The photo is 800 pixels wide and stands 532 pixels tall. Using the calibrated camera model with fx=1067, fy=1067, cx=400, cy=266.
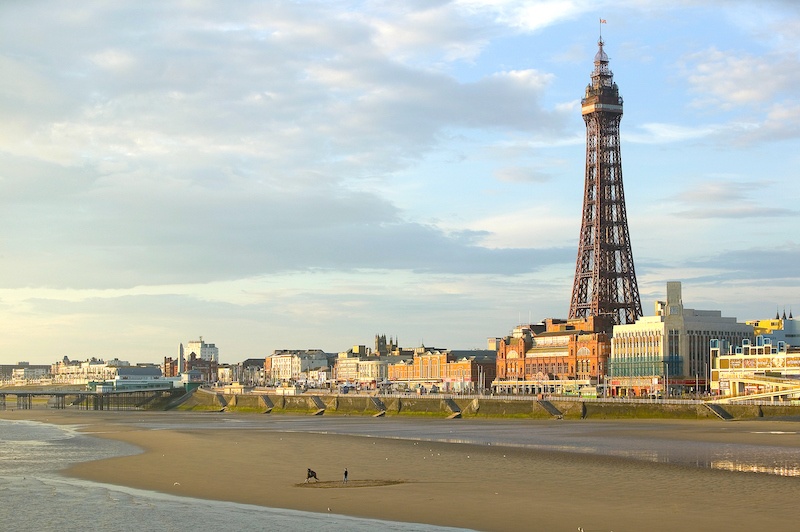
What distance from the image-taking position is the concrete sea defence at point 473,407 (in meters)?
87.7

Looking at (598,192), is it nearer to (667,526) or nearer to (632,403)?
(632,403)

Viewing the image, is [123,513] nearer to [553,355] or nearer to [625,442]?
[625,442]

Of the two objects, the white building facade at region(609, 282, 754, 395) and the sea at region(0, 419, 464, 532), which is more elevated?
the white building facade at region(609, 282, 754, 395)

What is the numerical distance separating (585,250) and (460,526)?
138659 millimetres

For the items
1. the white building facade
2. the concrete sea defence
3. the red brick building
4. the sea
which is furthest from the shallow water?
the red brick building

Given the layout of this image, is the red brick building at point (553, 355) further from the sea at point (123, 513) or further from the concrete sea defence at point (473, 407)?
the sea at point (123, 513)

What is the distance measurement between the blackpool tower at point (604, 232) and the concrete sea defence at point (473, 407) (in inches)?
1835

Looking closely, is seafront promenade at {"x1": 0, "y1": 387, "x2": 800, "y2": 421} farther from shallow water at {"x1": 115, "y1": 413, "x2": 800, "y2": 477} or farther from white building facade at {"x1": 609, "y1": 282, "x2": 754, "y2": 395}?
white building facade at {"x1": 609, "y1": 282, "x2": 754, "y2": 395}

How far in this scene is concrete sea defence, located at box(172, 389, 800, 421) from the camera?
8769cm

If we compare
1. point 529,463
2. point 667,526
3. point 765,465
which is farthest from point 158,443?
point 667,526

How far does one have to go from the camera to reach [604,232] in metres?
163

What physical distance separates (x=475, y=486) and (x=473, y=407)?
73201 mm

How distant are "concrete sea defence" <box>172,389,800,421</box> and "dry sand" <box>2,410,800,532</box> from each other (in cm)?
3693

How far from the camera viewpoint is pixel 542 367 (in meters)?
160
